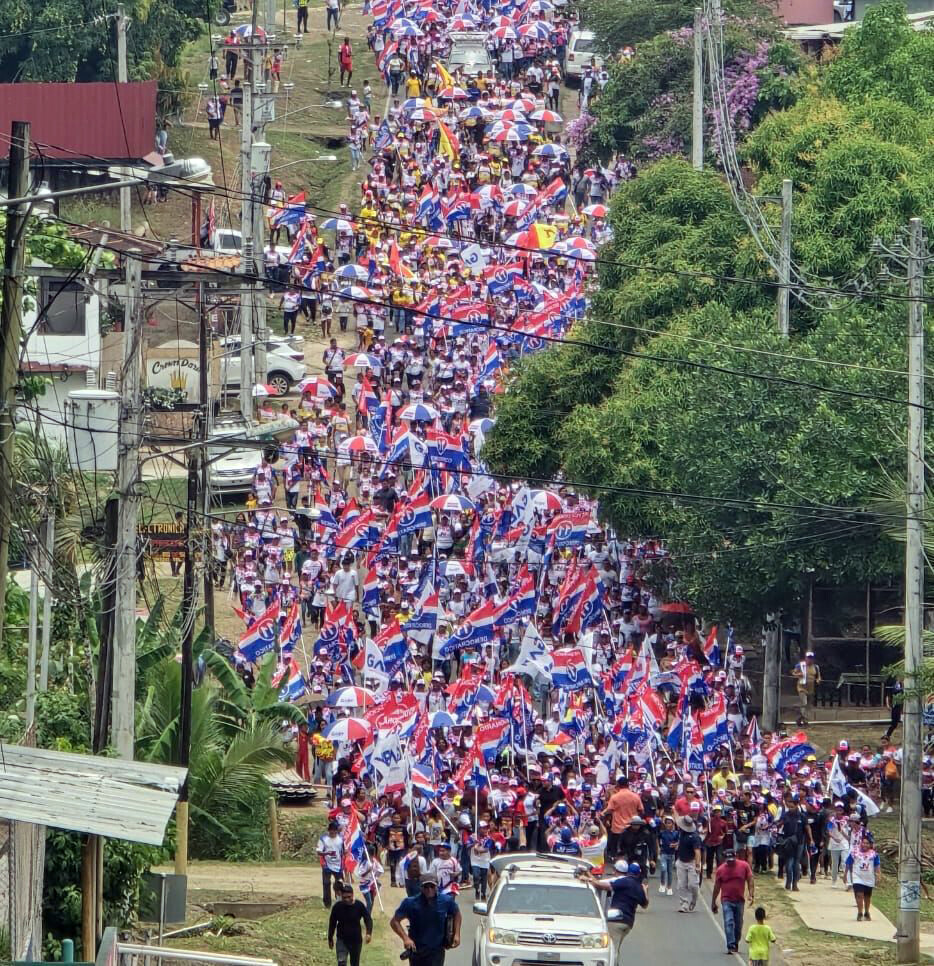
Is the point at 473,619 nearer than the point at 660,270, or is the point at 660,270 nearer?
the point at 473,619

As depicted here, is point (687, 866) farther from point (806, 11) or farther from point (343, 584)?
point (806, 11)

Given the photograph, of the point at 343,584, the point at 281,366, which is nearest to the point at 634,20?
the point at 281,366

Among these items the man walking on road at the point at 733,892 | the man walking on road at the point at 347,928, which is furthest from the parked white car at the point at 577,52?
the man walking on road at the point at 347,928

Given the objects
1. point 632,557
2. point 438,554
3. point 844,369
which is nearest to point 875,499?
point 844,369

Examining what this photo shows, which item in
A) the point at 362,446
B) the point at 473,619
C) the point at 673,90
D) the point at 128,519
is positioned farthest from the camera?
the point at 673,90

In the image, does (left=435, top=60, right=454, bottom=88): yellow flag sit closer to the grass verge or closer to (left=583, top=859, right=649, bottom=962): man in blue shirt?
the grass verge

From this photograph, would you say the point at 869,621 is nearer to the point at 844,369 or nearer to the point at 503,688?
the point at 844,369
